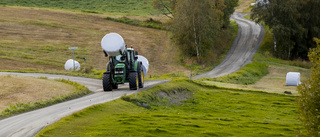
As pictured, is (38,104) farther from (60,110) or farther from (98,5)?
(98,5)

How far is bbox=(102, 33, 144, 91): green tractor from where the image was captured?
110ft

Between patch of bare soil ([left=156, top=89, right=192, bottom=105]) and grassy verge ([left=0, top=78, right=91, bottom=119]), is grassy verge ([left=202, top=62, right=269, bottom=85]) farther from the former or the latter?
grassy verge ([left=0, top=78, right=91, bottom=119])

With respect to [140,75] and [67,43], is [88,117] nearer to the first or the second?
[140,75]

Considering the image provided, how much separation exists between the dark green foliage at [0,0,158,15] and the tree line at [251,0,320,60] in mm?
43685

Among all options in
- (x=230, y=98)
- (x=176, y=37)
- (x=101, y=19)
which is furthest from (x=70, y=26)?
(x=230, y=98)

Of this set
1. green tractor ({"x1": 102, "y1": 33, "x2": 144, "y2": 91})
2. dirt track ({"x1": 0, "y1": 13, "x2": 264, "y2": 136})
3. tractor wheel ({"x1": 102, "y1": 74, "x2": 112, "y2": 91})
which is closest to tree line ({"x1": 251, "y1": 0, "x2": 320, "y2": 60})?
dirt track ({"x1": 0, "y1": 13, "x2": 264, "y2": 136})

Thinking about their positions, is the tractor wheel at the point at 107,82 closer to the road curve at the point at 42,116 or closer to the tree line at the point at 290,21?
the road curve at the point at 42,116

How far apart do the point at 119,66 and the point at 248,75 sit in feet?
118

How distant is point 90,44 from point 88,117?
59310mm

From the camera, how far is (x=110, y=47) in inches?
1315

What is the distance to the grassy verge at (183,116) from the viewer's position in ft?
71.1

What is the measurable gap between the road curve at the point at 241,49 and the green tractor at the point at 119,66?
26984 millimetres

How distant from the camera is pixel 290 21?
8288 cm

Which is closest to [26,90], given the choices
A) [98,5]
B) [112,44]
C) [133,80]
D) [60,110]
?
[112,44]
